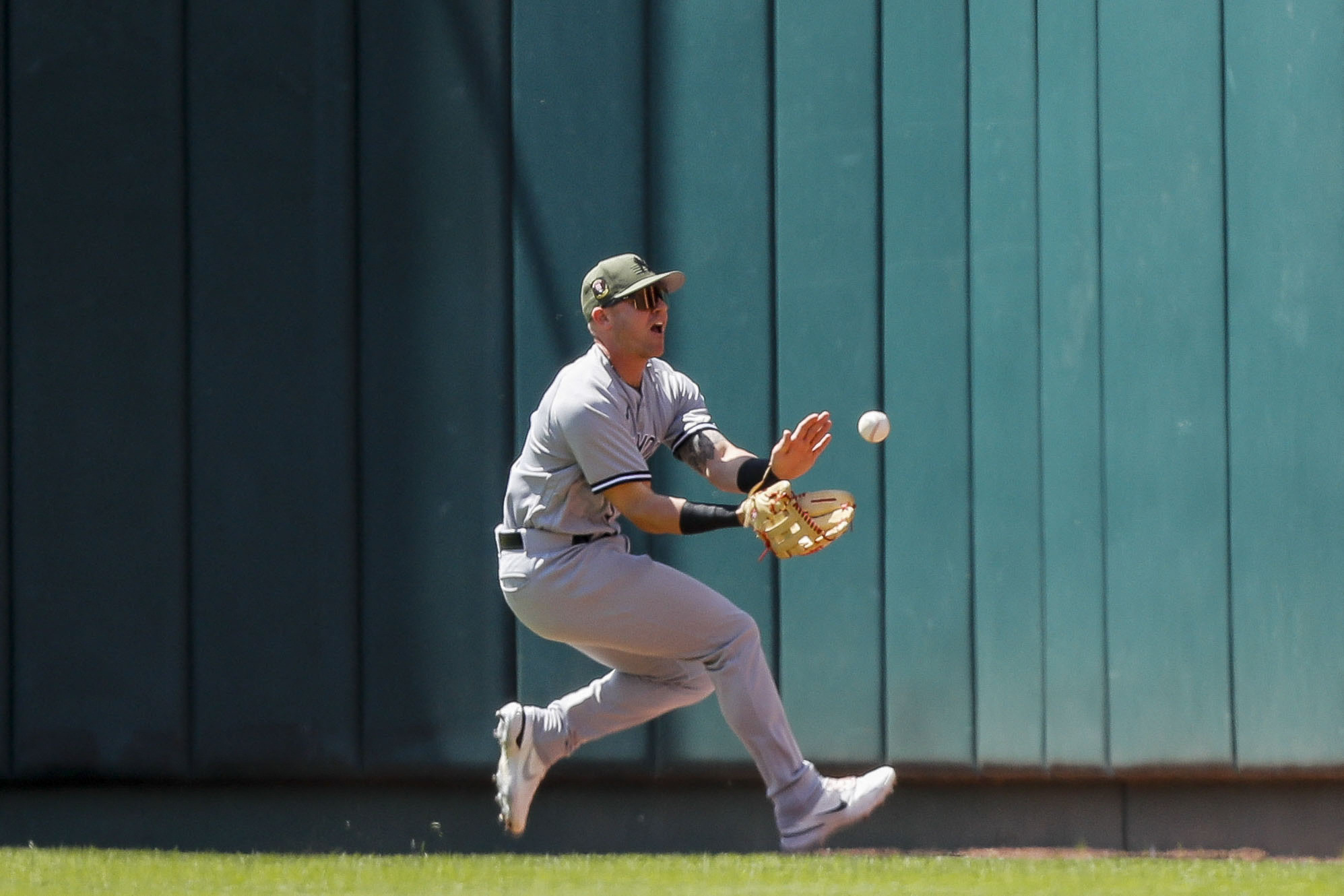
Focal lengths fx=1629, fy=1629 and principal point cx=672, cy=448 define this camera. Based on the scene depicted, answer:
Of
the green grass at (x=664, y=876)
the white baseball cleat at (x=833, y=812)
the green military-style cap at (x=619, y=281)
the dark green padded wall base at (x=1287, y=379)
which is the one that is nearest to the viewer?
the green grass at (x=664, y=876)

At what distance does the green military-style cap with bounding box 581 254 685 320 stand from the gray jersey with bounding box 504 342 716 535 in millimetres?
163

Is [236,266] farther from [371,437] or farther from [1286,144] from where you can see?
[1286,144]

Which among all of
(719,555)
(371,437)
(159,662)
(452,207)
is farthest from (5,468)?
(719,555)

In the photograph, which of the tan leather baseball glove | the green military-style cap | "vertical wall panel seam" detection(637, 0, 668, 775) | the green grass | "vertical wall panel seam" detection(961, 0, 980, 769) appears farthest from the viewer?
"vertical wall panel seam" detection(637, 0, 668, 775)

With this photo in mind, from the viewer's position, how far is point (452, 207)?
6.28 meters

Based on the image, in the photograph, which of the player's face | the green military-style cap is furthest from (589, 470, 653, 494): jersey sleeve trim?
the green military-style cap

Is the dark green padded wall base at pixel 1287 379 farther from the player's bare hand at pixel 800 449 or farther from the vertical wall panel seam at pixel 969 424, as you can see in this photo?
the player's bare hand at pixel 800 449

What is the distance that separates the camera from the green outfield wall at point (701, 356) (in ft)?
19.8

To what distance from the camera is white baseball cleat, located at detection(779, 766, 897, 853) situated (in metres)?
4.68

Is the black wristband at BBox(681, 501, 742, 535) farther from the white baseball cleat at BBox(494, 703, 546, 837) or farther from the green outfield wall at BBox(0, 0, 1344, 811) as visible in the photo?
the green outfield wall at BBox(0, 0, 1344, 811)

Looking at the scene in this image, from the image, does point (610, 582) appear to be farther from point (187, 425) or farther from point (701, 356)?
point (187, 425)

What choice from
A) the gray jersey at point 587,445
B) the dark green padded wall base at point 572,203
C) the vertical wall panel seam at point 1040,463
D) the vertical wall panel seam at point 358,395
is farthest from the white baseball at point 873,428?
the vertical wall panel seam at point 358,395

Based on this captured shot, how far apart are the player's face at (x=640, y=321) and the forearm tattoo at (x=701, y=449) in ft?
1.12

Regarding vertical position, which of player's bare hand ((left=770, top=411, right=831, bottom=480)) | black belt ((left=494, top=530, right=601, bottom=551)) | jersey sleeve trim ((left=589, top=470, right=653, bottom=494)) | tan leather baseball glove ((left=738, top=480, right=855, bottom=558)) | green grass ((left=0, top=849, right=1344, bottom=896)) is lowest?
green grass ((left=0, top=849, right=1344, bottom=896))
